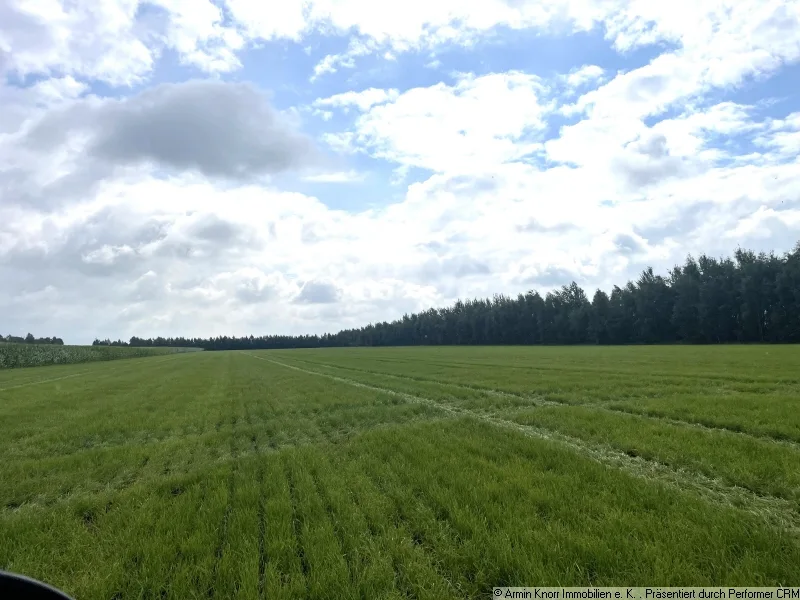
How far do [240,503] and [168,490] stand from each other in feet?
5.93

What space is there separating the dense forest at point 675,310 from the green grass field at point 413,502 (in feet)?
248

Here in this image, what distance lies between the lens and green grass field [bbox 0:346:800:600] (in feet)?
15.3

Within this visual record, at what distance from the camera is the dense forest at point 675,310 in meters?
73.5

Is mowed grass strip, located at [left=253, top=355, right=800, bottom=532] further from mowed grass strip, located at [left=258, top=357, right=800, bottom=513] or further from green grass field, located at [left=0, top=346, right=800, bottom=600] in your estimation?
mowed grass strip, located at [left=258, top=357, right=800, bottom=513]

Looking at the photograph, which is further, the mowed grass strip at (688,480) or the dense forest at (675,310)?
the dense forest at (675,310)

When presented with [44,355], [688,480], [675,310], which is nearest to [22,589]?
[688,480]

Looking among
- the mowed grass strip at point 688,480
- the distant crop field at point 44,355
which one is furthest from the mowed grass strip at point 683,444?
the distant crop field at point 44,355

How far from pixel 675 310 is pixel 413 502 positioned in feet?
308

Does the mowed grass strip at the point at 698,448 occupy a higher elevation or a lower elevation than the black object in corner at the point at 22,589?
lower

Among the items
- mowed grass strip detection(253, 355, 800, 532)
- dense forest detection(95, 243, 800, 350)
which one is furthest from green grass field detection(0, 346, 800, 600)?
dense forest detection(95, 243, 800, 350)

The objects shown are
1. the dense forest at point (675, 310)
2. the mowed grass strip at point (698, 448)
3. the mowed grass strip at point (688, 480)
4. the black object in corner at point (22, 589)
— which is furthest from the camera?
the dense forest at point (675, 310)

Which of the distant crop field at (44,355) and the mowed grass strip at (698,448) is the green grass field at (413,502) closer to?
the mowed grass strip at (698,448)

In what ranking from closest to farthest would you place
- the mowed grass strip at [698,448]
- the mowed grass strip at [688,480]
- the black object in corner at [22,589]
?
the black object in corner at [22,589] → the mowed grass strip at [688,480] → the mowed grass strip at [698,448]

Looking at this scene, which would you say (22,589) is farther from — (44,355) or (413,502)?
(44,355)
